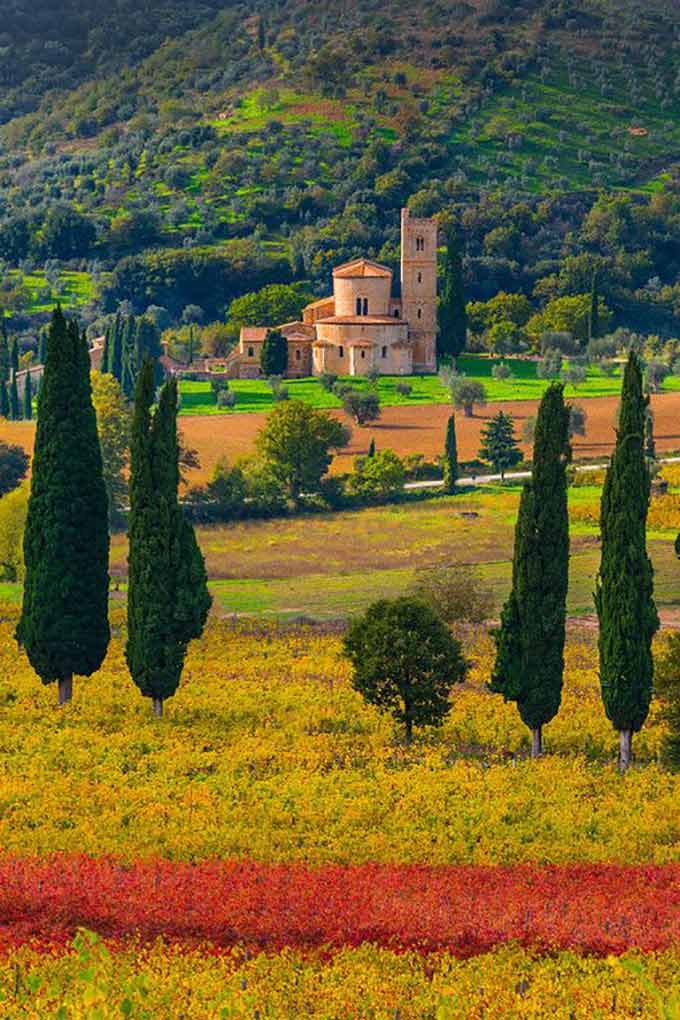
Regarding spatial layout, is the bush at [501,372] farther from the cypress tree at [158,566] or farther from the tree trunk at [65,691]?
the tree trunk at [65,691]

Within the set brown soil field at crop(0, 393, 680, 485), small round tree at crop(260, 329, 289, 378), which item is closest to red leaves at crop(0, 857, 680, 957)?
brown soil field at crop(0, 393, 680, 485)

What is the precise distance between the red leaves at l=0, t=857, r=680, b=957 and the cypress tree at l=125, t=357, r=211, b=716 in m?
14.1

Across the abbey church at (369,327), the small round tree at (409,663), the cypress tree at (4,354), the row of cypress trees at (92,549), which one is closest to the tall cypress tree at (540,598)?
the small round tree at (409,663)

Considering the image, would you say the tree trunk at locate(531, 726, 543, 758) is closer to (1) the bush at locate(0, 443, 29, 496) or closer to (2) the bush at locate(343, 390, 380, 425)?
(1) the bush at locate(0, 443, 29, 496)

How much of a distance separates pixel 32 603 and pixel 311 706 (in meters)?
8.79

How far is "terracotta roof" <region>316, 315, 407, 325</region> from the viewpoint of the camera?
15050 cm

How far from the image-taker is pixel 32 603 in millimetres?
50594

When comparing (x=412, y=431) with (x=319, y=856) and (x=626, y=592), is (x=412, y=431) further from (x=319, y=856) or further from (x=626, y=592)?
(x=319, y=856)

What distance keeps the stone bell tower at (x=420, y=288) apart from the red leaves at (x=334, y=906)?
11872 cm

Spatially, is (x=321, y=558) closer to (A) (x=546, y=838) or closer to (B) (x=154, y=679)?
(B) (x=154, y=679)

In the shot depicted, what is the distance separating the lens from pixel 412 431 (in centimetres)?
12562

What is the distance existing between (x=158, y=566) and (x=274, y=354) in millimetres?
99272

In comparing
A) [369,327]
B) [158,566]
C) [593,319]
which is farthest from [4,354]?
[158,566]

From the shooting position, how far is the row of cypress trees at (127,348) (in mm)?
140875
